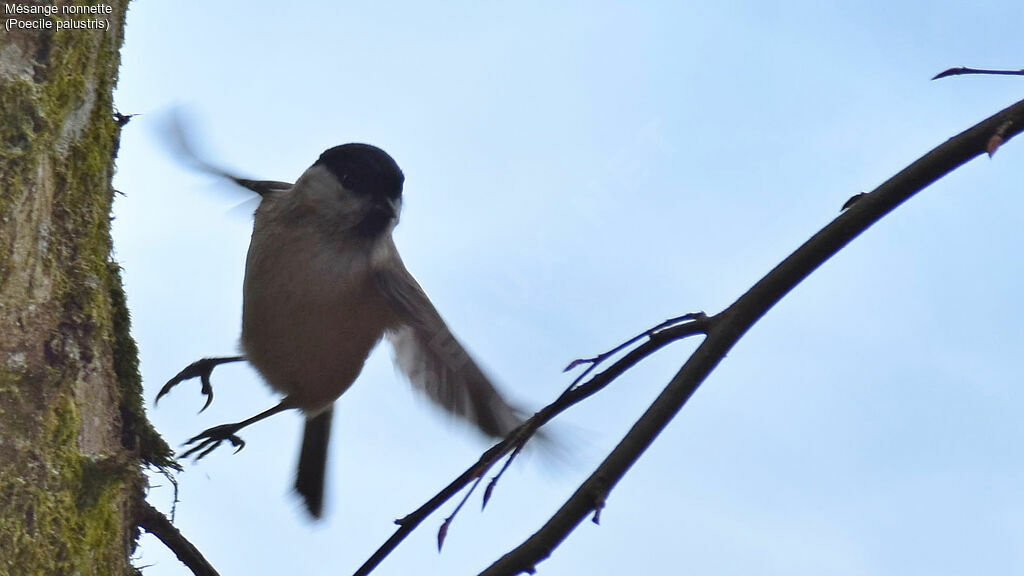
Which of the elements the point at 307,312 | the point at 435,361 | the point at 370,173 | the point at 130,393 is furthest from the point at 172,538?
the point at 370,173

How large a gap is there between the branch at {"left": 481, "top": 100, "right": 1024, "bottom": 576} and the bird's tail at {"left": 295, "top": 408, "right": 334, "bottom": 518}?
2040mm

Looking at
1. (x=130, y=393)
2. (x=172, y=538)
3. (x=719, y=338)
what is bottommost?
(x=172, y=538)

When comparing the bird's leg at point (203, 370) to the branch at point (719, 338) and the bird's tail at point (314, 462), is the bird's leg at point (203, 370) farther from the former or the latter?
the branch at point (719, 338)

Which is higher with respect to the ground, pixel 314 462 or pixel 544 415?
pixel 544 415

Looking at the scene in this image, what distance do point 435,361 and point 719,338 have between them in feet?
5.63

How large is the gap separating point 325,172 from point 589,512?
203 cm

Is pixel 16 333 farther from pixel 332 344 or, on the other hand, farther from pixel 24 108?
pixel 332 344

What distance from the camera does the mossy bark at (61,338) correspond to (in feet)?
5.67

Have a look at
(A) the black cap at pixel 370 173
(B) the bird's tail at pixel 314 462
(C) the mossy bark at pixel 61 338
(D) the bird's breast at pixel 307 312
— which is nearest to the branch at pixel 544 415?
(C) the mossy bark at pixel 61 338

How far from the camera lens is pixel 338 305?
2.92 meters

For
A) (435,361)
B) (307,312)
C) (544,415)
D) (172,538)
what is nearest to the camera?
(544,415)

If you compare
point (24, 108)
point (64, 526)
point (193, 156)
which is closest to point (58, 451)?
point (64, 526)

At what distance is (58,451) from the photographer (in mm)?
1784

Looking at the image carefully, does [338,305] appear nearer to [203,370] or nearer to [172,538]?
[203,370]
